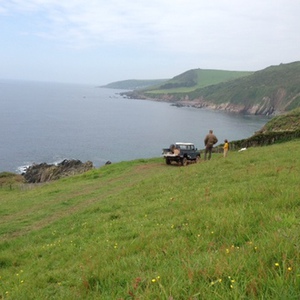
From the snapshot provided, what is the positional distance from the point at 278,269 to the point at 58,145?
80.0m

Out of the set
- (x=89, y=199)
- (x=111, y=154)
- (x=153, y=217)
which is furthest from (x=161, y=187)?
(x=111, y=154)

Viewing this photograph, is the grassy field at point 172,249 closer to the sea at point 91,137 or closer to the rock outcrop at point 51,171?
the rock outcrop at point 51,171

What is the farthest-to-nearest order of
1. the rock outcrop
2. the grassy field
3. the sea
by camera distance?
1. the sea
2. the rock outcrop
3. the grassy field

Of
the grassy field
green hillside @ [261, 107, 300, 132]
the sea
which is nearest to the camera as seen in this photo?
the grassy field

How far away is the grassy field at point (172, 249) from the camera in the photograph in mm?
4180

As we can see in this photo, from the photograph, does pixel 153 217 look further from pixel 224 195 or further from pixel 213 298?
pixel 213 298

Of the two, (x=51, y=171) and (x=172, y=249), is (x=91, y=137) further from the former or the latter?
(x=172, y=249)

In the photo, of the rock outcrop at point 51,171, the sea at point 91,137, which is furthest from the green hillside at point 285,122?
the sea at point 91,137

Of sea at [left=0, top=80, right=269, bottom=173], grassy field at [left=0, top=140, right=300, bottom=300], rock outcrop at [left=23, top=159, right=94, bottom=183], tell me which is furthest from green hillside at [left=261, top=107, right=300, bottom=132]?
sea at [left=0, top=80, right=269, bottom=173]

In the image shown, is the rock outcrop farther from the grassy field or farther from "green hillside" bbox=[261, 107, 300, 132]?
the grassy field

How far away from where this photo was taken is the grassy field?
418 cm

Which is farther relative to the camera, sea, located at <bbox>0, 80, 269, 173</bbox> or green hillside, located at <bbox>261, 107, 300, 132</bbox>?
sea, located at <bbox>0, 80, 269, 173</bbox>

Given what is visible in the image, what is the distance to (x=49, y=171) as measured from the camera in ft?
164

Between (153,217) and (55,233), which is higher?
(153,217)
